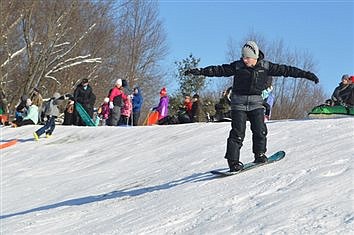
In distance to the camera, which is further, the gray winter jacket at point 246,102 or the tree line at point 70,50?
the tree line at point 70,50

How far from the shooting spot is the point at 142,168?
39.1 feet

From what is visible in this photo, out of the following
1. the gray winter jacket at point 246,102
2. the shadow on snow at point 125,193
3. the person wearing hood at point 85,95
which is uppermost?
the gray winter jacket at point 246,102

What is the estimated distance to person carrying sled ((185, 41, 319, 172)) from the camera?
27.0 ft

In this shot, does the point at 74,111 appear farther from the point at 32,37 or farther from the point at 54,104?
the point at 32,37

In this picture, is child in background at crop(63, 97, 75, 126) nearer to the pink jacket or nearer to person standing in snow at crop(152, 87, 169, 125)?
the pink jacket

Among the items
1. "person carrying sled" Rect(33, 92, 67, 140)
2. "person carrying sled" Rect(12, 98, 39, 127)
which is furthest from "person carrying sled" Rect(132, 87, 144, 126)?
"person carrying sled" Rect(12, 98, 39, 127)

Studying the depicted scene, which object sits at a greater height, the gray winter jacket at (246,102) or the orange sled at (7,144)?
the gray winter jacket at (246,102)

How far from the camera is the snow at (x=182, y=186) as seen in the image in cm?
613

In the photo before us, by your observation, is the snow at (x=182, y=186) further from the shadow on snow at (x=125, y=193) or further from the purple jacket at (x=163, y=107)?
the purple jacket at (x=163, y=107)

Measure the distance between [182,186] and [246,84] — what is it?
1.65 m

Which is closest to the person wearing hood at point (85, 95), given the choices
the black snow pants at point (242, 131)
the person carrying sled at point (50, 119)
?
the person carrying sled at point (50, 119)

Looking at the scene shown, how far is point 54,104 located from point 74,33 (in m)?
18.3

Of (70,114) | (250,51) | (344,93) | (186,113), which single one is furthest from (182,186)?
(70,114)

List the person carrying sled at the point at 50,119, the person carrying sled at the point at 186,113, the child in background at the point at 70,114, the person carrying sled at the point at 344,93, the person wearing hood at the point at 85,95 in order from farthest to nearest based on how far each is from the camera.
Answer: the child in background at the point at 70,114 < the person wearing hood at the point at 85,95 < the person carrying sled at the point at 186,113 < the person carrying sled at the point at 50,119 < the person carrying sled at the point at 344,93
